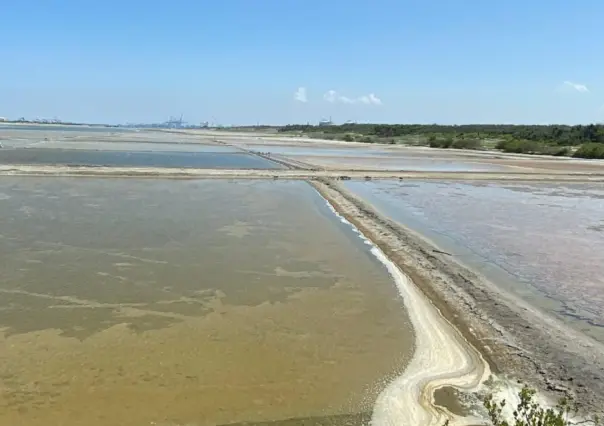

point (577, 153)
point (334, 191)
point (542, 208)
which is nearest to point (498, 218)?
point (542, 208)

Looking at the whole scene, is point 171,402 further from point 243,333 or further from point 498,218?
point 498,218

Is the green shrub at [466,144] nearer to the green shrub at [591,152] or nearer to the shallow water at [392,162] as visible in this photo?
the green shrub at [591,152]

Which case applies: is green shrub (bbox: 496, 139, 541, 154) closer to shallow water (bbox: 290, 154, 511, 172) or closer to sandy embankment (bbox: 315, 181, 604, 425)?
shallow water (bbox: 290, 154, 511, 172)

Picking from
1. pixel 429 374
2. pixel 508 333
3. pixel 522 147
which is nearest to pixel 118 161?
pixel 508 333

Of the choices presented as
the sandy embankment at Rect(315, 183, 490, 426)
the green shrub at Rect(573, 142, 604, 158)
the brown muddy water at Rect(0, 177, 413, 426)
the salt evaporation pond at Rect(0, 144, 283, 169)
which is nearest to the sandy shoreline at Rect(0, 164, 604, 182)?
the salt evaporation pond at Rect(0, 144, 283, 169)

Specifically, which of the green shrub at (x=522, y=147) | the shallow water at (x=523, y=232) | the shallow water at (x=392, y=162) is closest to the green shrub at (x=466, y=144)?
the green shrub at (x=522, y=147)
